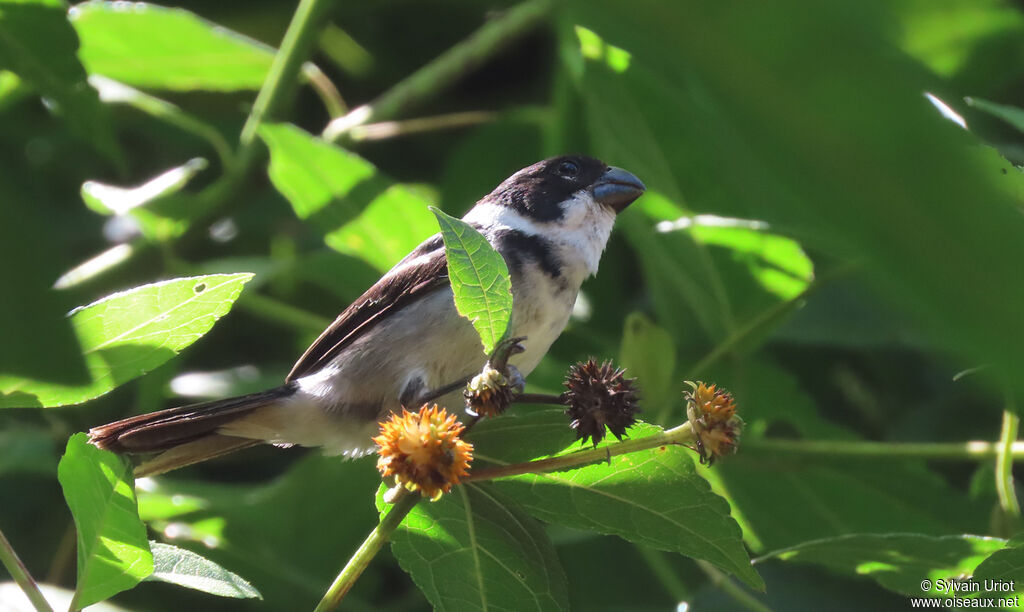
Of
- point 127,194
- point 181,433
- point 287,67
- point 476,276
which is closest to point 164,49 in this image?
point 287,67

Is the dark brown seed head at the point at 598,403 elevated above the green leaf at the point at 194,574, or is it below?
above

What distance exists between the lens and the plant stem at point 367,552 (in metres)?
1.42

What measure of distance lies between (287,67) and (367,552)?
1.96 metres

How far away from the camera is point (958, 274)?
439mm

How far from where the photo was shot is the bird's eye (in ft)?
9.36

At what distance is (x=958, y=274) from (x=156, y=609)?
10.7ft

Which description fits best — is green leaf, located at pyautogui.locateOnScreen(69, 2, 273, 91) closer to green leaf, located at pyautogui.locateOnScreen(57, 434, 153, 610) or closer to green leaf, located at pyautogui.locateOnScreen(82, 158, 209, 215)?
green leaf, located at pyautogui.locateOnScreen(82, 158, 209, 215)

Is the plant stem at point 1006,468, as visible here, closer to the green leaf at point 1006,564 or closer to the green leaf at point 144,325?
the green leaf at point 1006,564

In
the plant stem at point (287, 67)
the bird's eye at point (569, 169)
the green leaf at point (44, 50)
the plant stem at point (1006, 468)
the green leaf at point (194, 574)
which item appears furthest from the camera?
the plant stem at point (287, 67)

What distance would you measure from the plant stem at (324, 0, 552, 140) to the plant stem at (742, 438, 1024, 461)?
5.42 ft

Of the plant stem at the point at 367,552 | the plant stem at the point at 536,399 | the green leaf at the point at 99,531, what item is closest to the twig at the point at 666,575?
the plant stem at the point at 536,399

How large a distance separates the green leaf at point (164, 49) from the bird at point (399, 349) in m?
1.08

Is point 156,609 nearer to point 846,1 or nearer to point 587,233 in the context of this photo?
point 587,233

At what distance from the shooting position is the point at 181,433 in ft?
6.91
